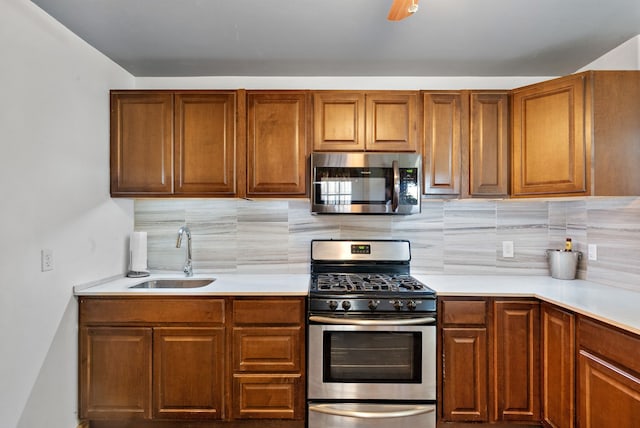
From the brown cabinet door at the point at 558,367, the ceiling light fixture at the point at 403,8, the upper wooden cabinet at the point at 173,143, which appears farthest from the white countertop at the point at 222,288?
the ceiling light fixture at the point at 403,8

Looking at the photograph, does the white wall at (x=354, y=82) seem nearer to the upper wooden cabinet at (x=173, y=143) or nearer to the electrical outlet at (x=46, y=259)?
the upper wooden cabinet at (x=173, y=143)

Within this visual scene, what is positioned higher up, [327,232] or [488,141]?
[488,141]

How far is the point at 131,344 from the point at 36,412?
0.52m

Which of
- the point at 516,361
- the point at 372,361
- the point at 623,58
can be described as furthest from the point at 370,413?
the point at 623,58

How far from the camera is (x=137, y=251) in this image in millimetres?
2641

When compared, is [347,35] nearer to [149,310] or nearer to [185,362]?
[149,310]

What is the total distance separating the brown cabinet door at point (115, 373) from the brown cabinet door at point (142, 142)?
0.96m

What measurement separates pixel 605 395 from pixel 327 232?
190 centimetres

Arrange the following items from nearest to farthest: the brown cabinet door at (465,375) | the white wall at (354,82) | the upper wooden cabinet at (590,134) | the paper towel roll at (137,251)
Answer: the upper wooden cabinet at (590,134)
the brown cabinet door at (465,375)
the paper towel roll at (137,251)
the white wall at (354,82)

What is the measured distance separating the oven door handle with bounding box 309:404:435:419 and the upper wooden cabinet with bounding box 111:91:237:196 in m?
1.53

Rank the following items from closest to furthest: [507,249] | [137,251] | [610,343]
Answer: [610,343] → [137,251] → [507,249]

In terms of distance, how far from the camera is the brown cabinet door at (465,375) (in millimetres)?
2162

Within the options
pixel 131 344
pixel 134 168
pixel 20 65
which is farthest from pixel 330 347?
pixel 20 65

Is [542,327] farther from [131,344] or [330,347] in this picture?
[131,344]
